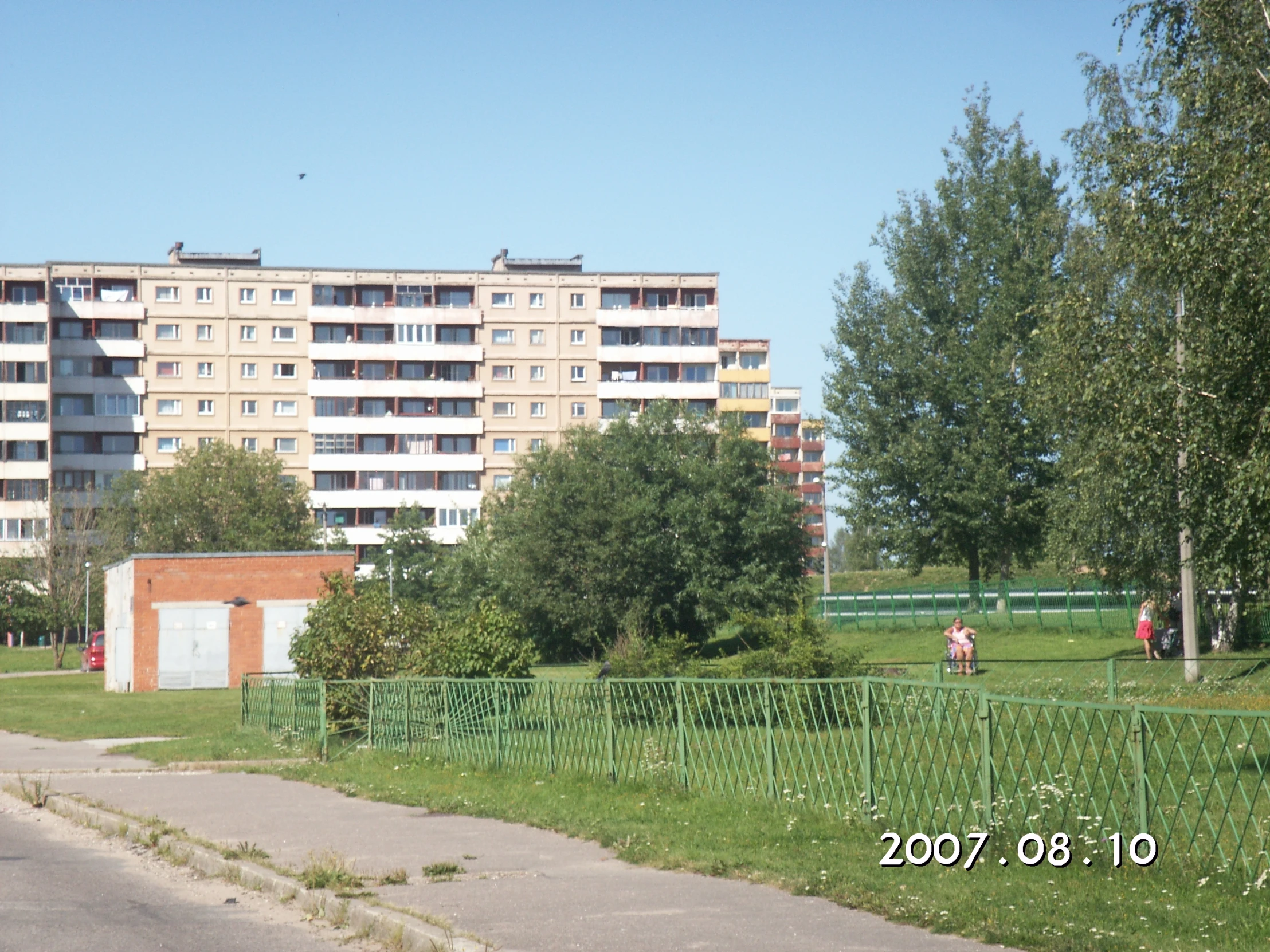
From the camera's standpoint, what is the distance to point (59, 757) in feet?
67.6

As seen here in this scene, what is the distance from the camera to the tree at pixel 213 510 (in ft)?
256

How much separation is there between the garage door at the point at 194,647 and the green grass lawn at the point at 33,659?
16.5 metres

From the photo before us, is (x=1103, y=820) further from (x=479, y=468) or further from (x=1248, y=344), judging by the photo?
(x=479, y=468)

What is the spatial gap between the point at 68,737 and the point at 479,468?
70.1 metres

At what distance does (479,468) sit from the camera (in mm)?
94688

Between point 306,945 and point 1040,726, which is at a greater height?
point 1040,726

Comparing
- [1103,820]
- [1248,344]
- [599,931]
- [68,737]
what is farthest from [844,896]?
[68,737]

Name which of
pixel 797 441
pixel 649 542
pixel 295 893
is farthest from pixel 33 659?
pixel 797 441

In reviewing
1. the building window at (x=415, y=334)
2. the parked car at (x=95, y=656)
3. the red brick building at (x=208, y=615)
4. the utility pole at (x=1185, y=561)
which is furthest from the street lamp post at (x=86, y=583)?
the utility pole at (x=1185, y=561)

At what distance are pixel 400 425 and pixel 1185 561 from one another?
76482mm

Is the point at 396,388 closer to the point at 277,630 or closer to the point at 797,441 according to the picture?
the point at 277,630

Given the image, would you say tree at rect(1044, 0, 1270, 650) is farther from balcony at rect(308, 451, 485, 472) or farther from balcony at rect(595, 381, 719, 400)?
balcony at rect(308, 451, 485, 472)

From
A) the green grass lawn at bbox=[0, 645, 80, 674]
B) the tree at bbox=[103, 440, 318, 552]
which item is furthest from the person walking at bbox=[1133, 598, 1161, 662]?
the tree at bbox=[103, 440, 318, 552]

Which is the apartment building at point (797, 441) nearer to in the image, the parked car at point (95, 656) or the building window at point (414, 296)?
the building window at point (414, 296)
